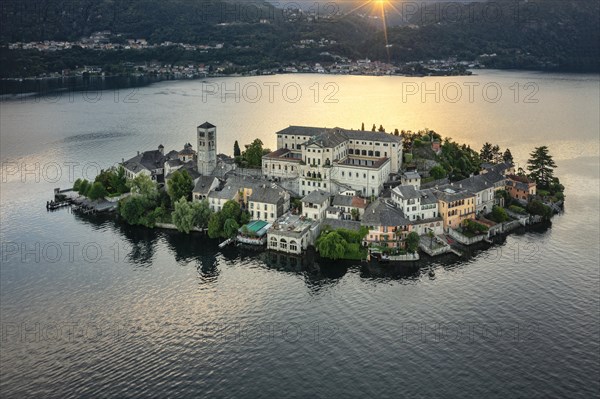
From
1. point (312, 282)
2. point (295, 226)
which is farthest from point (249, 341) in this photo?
point (295, 226)

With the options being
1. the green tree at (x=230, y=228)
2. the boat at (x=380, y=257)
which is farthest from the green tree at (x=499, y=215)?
the green tree at (x=230, y=228)

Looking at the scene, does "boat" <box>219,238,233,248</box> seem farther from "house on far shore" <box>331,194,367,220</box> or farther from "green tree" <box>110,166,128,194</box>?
"green tree" <box>110,166,128,194</box>

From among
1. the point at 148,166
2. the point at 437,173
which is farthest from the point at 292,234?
the point at 148,166

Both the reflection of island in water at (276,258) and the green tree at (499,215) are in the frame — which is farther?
the green tree at (499,215)

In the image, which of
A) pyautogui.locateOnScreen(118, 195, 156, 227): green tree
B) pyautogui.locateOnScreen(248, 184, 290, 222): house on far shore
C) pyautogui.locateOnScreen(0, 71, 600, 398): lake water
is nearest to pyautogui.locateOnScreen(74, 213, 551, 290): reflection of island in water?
pyautogui.locateOnScreen(0, 71, 600, 398): lake water

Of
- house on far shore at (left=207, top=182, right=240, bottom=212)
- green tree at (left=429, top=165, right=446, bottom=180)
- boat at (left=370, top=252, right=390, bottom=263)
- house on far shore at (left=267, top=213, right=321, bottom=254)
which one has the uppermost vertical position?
green tree at (left=429, top=165, right=446, bottom=180)

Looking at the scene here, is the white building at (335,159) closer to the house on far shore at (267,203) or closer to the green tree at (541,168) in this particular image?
the house on far shore at (267,203)

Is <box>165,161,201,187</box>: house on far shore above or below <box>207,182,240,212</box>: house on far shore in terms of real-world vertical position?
above
